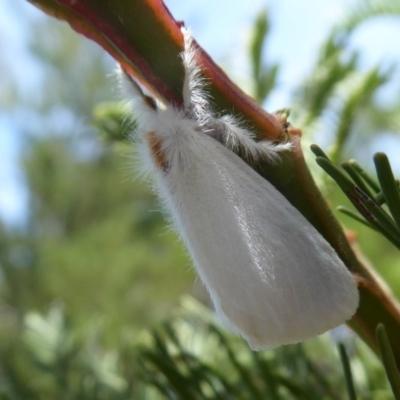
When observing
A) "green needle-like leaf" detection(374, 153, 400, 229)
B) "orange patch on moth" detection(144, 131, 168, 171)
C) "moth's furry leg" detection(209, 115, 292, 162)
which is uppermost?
"orange patch on moth" detection(144, 131, 168, 171)

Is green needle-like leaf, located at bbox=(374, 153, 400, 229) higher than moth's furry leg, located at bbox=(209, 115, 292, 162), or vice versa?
moth's furry leg, located at bbox=(209, 115, 292, 162)

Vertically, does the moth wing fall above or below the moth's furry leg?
below

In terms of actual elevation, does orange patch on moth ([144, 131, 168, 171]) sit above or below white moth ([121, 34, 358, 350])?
above

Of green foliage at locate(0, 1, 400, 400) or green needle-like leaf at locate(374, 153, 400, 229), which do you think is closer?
green needle-like leaf at locate(374, 153, 400, 229)

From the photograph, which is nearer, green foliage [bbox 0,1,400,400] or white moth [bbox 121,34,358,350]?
white moth [bbox 121,34,358,350]
